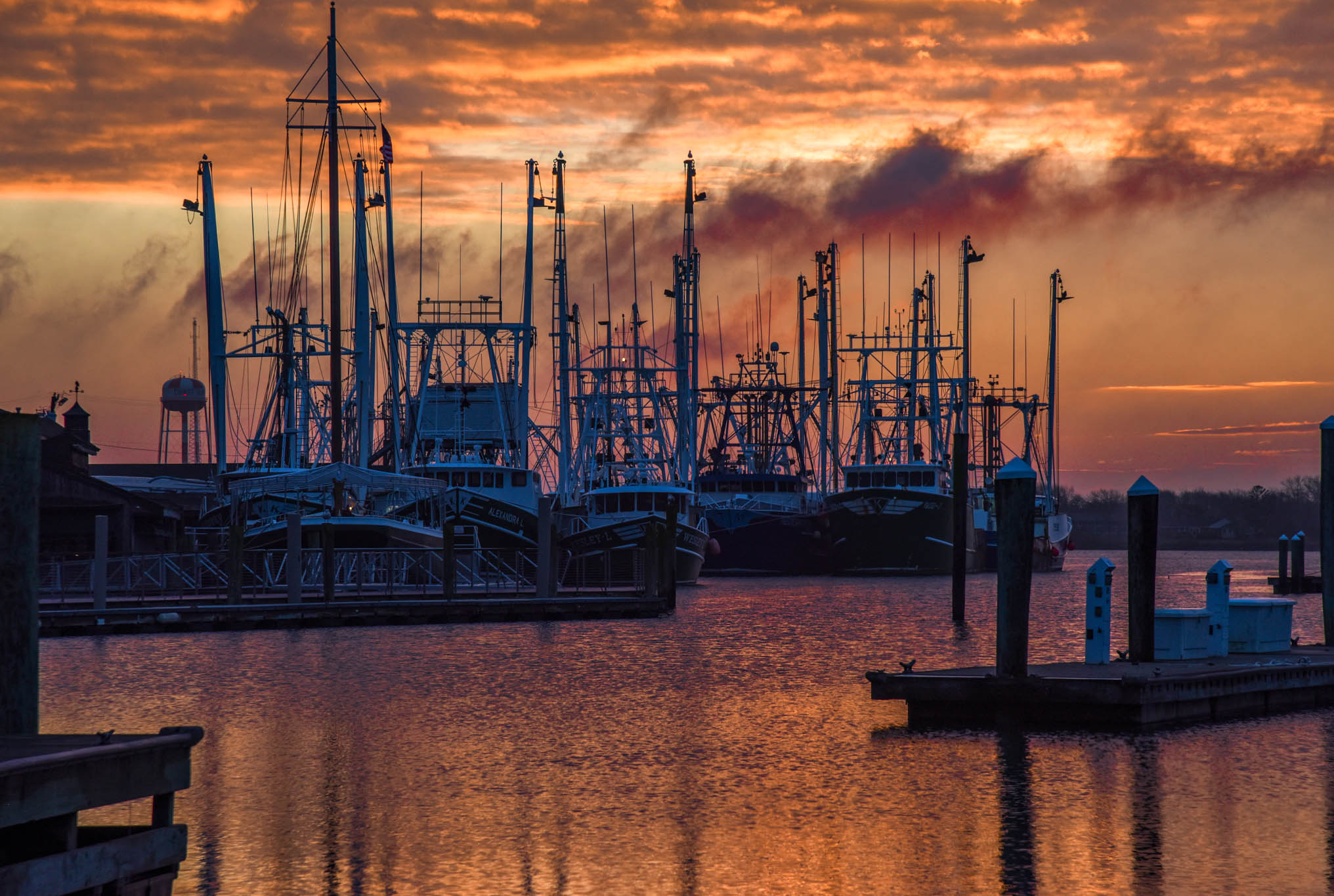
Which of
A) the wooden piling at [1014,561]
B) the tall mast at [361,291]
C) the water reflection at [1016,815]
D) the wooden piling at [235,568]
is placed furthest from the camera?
the tall mast at [361,291]

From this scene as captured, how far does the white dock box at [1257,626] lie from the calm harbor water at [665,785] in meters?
2.49

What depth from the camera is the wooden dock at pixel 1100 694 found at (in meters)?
18.8

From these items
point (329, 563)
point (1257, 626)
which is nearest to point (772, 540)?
point (329, 563)

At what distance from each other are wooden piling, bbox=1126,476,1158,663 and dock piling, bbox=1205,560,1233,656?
3.15 ft

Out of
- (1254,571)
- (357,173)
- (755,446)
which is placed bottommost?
(1254,571)

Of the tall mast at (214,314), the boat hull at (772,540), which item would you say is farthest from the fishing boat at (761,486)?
the tall mast at (214,314)

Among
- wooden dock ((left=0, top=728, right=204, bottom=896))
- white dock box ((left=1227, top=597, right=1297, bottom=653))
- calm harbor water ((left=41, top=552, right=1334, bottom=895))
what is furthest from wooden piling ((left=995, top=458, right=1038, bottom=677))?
wooden dock ((left=0, top=728, right=204, bottom=896))

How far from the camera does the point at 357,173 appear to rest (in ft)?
192

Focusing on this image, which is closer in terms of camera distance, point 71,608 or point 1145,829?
point 1145,829

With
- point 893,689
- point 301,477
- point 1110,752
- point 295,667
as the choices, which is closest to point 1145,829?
point 1110,752

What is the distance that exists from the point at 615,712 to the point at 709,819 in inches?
320

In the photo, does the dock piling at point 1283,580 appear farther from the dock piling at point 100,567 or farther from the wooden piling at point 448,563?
the dock piling at point 100,567

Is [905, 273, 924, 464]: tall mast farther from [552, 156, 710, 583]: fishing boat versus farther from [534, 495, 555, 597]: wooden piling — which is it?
[534, 495, 555, 597]: wooden piling

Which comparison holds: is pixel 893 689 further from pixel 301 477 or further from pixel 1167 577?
pixel 1167 577
